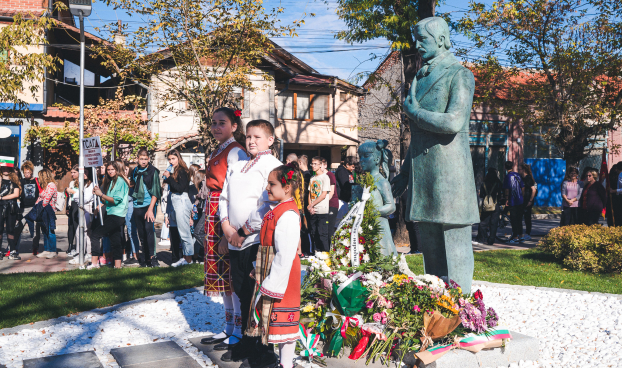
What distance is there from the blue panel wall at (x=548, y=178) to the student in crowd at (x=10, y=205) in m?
23.4

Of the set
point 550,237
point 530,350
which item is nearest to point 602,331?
point 530,350

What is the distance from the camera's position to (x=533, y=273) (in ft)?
24.5

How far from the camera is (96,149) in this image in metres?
8.82

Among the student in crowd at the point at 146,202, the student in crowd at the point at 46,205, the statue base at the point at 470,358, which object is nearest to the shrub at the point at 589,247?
the statue base at the point at 470,358

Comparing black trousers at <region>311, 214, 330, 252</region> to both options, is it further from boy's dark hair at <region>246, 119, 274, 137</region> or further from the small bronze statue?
boy's dark hair at <region>246, 119, 274, 137</region>

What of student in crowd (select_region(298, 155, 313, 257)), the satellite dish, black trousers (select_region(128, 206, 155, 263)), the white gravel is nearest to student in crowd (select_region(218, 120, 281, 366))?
the white gravel

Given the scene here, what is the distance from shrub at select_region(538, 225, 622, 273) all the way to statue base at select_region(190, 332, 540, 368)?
447cm

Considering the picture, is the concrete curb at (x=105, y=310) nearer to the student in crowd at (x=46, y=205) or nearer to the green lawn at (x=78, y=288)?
the green lawn at (x=78, y=288)

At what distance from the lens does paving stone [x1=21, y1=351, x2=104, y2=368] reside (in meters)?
3.64

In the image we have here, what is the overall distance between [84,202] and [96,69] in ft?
61.8

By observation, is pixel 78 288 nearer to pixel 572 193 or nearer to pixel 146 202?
pixel 146 202

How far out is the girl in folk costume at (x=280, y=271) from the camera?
10.5 feet

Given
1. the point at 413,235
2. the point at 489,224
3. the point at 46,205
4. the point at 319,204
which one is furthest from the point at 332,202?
the point at 46,205

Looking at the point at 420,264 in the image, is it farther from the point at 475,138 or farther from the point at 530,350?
the point at 475,138
